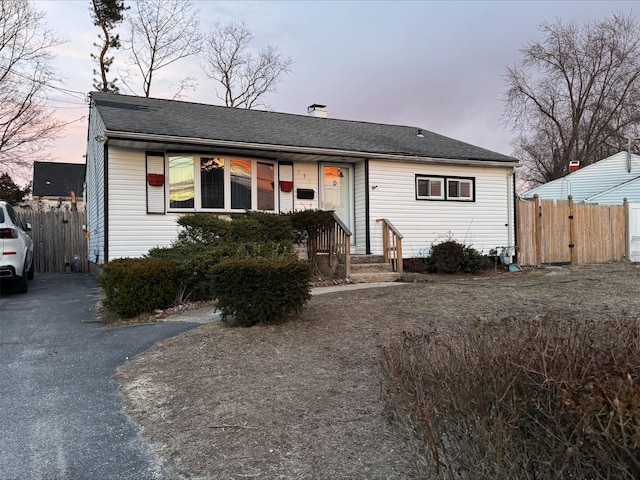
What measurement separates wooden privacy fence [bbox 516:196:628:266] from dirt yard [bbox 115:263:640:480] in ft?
22.1

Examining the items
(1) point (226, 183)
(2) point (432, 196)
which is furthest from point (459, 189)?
(1) point (226, 183)

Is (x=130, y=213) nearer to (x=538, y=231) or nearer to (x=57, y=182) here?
(x=538, y=231)

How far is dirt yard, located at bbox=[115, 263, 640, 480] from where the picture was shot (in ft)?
10.2

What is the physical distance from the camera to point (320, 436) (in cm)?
340

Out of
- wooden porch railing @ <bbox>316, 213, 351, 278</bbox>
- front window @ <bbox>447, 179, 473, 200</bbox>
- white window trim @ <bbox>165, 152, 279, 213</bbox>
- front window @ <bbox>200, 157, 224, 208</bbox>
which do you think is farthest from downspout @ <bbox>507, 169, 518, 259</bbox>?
front window @ <bbox>200, 157, 224, 208</bbox>

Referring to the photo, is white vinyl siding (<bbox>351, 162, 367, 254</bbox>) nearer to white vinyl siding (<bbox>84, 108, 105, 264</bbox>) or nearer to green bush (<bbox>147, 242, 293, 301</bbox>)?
green bush (<bbox>147, 242, 293, 301</bbox>)

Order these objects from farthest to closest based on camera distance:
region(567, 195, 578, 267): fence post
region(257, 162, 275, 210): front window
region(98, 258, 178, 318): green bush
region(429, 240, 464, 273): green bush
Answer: region(567, 195, 578, 267): fence post < region(429, 240, 464, 273): green bush < region(257, 162, 275, 210): front window < region(98, 258, 178, 318): green bush

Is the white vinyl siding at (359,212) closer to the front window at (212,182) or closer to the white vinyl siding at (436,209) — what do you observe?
the white vinyl siding at (436,209)

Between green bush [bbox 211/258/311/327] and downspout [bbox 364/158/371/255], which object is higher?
downspout [bbox 364/158/371/255]

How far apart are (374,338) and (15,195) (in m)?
29.0

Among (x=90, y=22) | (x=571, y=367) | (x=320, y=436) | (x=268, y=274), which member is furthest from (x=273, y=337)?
(x=90, y=22)

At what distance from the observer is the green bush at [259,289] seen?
20.4 ft

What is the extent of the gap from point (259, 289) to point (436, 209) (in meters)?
8.85

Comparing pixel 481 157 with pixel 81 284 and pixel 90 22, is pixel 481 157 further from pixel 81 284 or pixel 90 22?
pixel 90 22
